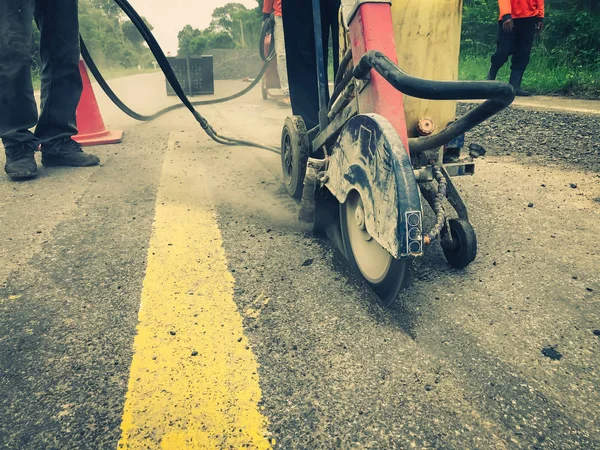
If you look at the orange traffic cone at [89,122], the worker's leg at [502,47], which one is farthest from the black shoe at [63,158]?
the worker's leg at [502,47]

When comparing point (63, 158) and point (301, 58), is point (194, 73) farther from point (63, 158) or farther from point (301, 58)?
point (301, 58)

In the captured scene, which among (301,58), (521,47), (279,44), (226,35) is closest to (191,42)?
(226,35)

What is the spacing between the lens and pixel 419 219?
1476mm

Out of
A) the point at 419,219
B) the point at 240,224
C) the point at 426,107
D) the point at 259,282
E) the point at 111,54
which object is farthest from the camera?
the point at 111,54

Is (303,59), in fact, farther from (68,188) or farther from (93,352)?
(93,352)

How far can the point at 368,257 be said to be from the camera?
187 centimetres

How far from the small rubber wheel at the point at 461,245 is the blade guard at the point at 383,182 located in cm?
51

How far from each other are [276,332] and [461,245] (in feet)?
2.95

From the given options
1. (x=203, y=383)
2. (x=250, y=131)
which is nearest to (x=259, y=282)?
(x=203, y=383)

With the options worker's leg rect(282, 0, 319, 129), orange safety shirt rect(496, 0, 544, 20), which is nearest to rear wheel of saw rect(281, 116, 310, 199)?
worker's leg rect(282, 0, 319, 129)

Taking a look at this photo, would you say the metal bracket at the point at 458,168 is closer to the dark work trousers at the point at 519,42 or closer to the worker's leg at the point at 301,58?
the worker's leg at the point at 301,58

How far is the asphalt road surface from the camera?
121cm

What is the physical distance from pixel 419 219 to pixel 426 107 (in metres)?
0.82

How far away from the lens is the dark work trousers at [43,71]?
326cm
